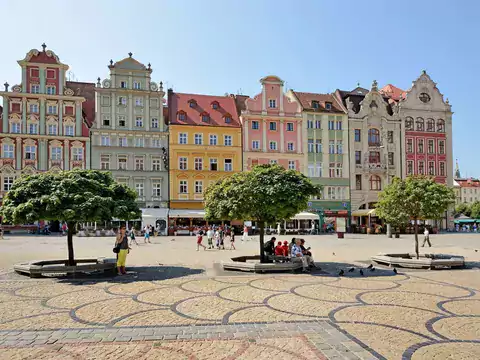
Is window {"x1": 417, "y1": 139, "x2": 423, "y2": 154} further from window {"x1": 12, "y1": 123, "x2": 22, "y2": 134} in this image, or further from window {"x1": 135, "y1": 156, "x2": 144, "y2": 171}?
window {"x1": 12, "y1": 123, "x2": 22, "y2": 134}

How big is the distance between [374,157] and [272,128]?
13.7 m

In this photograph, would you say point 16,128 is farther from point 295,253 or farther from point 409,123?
point 409,123

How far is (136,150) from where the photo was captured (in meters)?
45.3

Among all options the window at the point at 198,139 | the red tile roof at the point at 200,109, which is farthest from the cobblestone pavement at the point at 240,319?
the red tile roof at the point at 200,109

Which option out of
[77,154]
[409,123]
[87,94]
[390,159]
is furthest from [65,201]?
[409,123]

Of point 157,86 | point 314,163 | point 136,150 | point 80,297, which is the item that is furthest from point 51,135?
point 80,297

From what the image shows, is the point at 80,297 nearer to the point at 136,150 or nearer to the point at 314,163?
the point at 136,150

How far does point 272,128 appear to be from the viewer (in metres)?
49.8

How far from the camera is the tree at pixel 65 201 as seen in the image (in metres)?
12.8

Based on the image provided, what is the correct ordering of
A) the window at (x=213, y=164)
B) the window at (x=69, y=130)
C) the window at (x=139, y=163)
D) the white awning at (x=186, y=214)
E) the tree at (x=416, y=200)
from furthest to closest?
the window at (x=213, y=164) → the window at (x=139, y=163) → the window at (x=69, y=130) → the white awning at (x=186, y=214) → the tree at (x=416, y=200)

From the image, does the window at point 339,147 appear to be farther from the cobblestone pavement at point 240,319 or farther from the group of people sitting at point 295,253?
the cobblestone pavement at point 240,319

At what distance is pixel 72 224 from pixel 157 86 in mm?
34981

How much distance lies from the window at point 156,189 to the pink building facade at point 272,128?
996 cm

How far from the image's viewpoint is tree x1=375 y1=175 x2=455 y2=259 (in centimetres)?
1591
